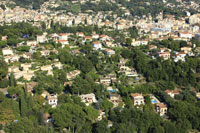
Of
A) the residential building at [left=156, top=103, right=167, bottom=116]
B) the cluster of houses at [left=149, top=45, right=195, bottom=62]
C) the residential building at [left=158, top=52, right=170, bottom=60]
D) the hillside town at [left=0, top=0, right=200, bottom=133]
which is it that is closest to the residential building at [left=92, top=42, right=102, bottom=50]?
the hillside town at [left=0, top=0, right=200, bottom=133]

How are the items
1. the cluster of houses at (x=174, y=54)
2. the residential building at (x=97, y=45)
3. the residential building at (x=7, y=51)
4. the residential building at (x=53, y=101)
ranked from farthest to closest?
the residential building at (x=97, y=45), the cluster of houses at (x=174, y=54), the residential building at (x=7, y=51), the residential building at (x=53, y=101)

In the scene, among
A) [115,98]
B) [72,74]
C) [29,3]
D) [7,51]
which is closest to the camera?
[115,98]

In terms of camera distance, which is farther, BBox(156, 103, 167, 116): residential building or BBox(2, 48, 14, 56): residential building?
BBox(2, 48, 14, 56): residential building

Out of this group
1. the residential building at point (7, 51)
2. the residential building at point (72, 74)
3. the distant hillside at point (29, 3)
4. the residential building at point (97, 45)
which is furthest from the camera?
the distant hillside at point (29, 3)

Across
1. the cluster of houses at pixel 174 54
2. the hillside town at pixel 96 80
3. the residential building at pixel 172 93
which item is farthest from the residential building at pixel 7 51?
the residential building at pixel 172 93

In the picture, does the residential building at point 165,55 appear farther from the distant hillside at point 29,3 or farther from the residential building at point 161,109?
the distant hillside at point 29,3

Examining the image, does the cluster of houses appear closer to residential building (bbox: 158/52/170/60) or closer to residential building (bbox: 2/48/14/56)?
residential building (bbox: 158/52/170/60)

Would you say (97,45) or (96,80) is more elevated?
(97,45)

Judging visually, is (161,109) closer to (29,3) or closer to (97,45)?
(97,45)

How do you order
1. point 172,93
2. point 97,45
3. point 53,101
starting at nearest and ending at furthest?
point 53,101
point 172,93
point 97,45

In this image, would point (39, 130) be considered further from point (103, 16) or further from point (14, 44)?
point (103, 16)

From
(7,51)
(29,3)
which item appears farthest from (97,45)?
(29,3)

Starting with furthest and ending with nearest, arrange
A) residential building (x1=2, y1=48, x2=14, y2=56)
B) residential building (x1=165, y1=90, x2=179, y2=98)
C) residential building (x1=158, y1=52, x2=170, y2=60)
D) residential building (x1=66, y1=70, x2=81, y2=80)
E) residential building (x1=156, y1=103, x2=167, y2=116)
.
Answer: residential building (x1=158, y1=52, x2=170, y2=60) < residential building (x1=2, y1=48, x2=14, y2=56) < residential building (x1=66, y1=70, x2=81, y2=80) < residential building (x1=165, y1=90, x2=179, y2=98) < residential building (x1=156, y1=103, x2=167, y2=116)

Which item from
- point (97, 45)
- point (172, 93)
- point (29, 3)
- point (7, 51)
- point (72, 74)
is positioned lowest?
point (172, 93)
